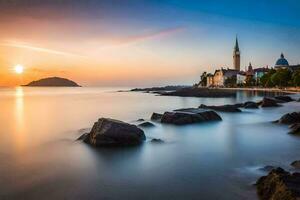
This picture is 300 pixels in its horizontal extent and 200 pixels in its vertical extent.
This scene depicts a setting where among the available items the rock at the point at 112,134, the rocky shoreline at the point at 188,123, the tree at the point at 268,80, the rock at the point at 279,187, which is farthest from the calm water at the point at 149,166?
the tree at the point at 268,80

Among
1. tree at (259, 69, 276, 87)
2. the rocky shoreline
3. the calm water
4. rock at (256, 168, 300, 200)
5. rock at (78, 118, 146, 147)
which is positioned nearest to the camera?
rock at (256, 168, 300, 200)

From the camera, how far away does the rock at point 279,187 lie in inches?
353

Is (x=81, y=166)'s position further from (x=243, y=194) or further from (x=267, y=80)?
(x=267, y=80)

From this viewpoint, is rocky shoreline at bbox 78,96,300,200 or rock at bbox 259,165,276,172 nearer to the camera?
rocky shoreline at bbox 78,96,300,200

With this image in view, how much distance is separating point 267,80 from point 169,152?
12815 centimetres

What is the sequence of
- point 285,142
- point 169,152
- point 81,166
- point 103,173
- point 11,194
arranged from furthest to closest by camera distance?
point 285,142 → point 169,152 → point 81,166 → point 103,173 → point 11,194

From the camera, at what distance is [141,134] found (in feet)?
70.7

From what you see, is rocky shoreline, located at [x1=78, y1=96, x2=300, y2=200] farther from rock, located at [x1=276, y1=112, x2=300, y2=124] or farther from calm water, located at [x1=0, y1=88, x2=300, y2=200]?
calm water, located at [x1=0, y1=88, x2=300, y2=200]

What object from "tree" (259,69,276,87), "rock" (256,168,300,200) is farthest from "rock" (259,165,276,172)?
"tree" (259,69,276,87)

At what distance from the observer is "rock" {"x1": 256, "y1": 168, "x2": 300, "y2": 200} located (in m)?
8.97

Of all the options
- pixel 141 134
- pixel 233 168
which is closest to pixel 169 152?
pixel 141 134

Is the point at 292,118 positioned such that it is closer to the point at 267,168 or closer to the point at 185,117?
the point at 185,117

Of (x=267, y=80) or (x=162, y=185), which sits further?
(x=267, y=80)

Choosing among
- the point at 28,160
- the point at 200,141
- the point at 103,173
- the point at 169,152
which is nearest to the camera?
the point at 103,173
